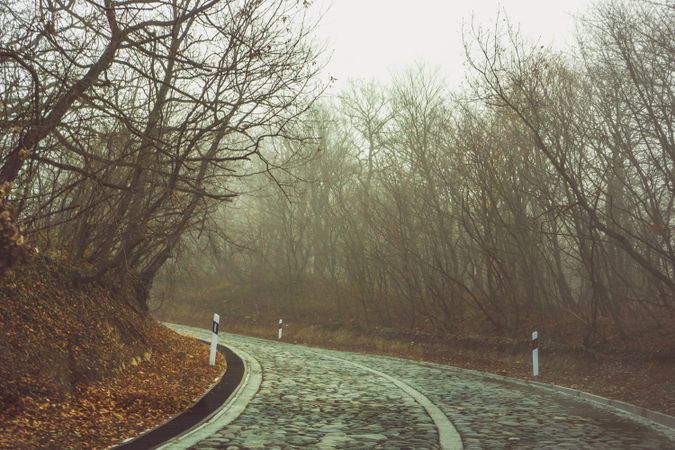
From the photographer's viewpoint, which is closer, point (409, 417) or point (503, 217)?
point (409, 417)

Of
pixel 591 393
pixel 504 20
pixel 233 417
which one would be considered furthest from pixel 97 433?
pixel 504 20

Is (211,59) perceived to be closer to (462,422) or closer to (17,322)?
(17,322)

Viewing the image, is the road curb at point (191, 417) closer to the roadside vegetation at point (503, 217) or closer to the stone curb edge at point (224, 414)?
the stone curb edge at point (224, 414)

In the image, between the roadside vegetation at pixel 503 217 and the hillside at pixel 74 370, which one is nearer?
the hillside at pixel 74 370

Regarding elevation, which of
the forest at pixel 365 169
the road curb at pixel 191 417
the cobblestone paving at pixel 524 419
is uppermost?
the forest at pixel 365 169

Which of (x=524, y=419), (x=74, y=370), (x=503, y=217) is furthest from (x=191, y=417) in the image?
(x=503, y=217)

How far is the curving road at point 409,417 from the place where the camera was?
7695 mm

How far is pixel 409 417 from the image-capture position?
31.2 ft

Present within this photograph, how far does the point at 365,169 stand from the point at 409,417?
31805mm

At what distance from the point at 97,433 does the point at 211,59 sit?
8.20m

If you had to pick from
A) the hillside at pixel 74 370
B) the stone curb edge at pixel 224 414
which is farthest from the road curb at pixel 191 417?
the hillside at pixel 74 370

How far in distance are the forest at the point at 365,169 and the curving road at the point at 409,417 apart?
3.77 metres

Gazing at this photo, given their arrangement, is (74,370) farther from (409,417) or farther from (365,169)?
(365,169)

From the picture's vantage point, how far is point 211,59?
13047 mm
